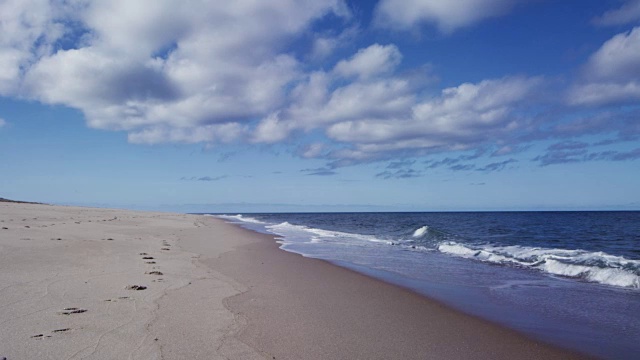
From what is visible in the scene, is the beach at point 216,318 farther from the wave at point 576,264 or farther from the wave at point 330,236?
the wave at point 330,236

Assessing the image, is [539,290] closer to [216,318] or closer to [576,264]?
[576,264]

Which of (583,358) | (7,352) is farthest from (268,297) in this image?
(583,358)

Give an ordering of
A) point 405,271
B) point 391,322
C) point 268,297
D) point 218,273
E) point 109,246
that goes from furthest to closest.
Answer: point 109,246, point 405,271, point 218,273, point 268,297, point 391,322

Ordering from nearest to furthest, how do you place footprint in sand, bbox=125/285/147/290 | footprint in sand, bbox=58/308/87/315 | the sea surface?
footprint in sand, bbox=58/308/87/315 → the sea surface → footprint in sand, bbox=125/285/147/290

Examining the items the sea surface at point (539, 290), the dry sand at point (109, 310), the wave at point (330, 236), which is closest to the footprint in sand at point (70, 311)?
the dry sand at point (109, 310)

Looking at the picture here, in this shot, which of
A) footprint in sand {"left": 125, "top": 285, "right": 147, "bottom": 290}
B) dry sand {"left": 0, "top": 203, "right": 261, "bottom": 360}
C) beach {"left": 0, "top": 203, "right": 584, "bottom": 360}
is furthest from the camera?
footprint in sand {"left": 125, "top": 285, "right": 147, "bottom": 290}

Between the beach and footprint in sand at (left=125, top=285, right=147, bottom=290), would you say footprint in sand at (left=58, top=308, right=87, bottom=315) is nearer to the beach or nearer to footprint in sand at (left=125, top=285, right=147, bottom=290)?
the beach

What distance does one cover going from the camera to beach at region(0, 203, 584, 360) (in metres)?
5.18

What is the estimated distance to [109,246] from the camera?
14.6 metres

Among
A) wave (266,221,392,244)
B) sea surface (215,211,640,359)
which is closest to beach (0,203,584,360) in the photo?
sea surface (215,211,640,359)

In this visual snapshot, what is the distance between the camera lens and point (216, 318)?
21.4 ft

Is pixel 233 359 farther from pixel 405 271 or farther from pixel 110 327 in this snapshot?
pixel 405 271

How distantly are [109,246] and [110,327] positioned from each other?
33.0 feet

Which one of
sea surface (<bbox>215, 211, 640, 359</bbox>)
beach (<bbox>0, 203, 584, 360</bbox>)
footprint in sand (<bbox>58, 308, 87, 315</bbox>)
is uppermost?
footprint in sand (<bbox>58, 308, 87, 315</bbox>)
